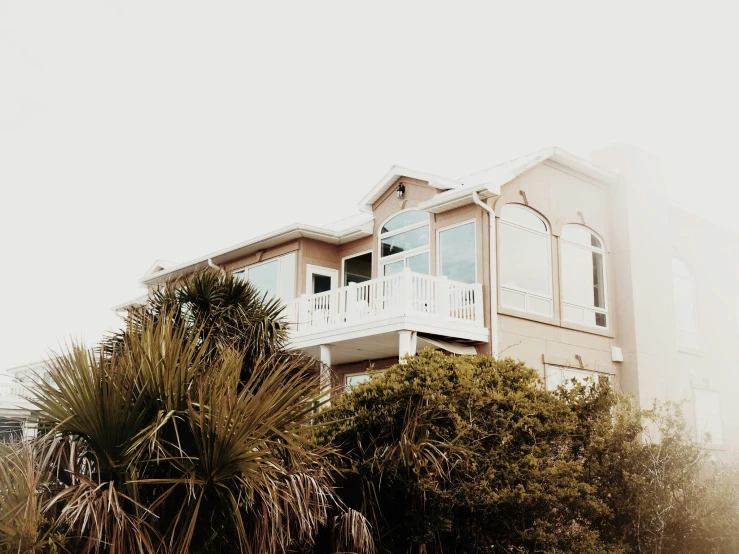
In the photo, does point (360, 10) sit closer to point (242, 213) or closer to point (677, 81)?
point (677, 81)

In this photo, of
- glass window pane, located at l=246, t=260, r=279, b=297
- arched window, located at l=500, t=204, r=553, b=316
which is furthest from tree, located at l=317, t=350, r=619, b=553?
glass window pane, located at l=246, t=260, r=279, b=297

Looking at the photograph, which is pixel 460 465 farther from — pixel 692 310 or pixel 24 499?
pixel 692 310

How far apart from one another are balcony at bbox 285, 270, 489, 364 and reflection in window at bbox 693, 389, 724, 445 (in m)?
8.35

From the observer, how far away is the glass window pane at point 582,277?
Result: 18.0 meters

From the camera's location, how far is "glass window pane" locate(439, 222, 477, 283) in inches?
657

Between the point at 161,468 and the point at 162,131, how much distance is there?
38.9 ft

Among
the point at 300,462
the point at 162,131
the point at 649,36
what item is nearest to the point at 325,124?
the point at 162,131

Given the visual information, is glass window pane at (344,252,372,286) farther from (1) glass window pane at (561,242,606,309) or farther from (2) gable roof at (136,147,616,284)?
(1) glass window pane at (561,242,606,309)

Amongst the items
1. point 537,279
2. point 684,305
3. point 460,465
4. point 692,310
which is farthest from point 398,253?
point 460,465

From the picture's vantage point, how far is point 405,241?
18797 millimetres

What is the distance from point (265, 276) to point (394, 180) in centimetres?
565

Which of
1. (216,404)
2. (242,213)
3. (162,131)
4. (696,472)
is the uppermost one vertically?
(242,213)

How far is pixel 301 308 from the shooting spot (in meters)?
17.8

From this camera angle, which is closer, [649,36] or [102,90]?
[649,36]
